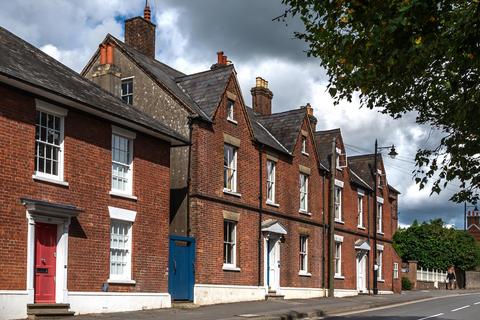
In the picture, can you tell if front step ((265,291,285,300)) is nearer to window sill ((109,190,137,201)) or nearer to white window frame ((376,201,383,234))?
window sill ((109,190,137,201))

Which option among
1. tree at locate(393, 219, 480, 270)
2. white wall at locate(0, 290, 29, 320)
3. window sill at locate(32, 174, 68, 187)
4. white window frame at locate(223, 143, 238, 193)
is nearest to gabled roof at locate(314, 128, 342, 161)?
white window frame at locate(223, 143, 238, 193)

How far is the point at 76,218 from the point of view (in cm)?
1859

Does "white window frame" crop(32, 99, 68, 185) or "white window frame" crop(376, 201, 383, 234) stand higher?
"white window frame" crop(32, 99, 68, 185)

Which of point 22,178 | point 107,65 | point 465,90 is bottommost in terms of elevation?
point 22,178

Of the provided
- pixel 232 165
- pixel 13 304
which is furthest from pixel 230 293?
pixel 13 304

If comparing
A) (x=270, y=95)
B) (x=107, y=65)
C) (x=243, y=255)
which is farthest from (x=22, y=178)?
(x=270, y=95)

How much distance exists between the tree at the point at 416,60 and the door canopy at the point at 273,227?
15.5 metres

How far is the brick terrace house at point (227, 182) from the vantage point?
80.1 ft

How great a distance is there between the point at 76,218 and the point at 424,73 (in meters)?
11.1

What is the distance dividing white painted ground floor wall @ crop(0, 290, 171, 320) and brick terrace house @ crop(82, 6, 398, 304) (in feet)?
4.83

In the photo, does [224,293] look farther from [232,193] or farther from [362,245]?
[362,245]

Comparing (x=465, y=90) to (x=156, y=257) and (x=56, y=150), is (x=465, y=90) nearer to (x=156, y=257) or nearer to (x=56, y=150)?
(x=56, y=150)

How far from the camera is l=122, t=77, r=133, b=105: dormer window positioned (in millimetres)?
26906

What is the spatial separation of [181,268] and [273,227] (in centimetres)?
626
